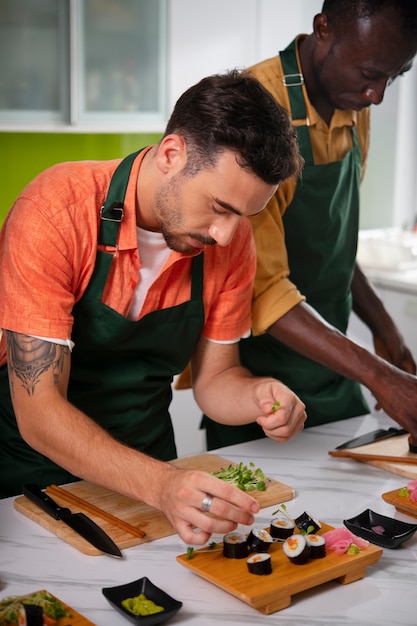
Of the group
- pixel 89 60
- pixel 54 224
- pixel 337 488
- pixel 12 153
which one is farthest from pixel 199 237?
pixel 12 153

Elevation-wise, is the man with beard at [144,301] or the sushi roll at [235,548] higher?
the man with beard at [144,301]

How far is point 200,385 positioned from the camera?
2.11 meters

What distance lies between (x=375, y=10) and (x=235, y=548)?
1.27 metres

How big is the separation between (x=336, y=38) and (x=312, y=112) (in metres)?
0.19

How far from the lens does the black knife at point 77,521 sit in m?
1.57

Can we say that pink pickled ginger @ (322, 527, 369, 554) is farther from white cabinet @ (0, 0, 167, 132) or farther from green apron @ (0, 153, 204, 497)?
white cabinet @ (0, 0, 167, 132)

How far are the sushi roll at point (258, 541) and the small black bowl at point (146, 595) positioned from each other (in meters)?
0.18

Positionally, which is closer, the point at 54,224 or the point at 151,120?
the point at 54,224

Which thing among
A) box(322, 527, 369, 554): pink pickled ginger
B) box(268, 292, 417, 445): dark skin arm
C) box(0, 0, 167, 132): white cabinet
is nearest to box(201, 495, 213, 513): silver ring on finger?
box(322, 527, 369, 554): pink pickled ginger

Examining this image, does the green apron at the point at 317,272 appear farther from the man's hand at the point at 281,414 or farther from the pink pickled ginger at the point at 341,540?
the pink pickled ginger at the point at 341,540

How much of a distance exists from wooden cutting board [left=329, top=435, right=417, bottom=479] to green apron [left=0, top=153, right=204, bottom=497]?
425 mm

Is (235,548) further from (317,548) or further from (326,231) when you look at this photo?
(326,231)

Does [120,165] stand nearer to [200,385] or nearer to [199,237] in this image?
[199,237]

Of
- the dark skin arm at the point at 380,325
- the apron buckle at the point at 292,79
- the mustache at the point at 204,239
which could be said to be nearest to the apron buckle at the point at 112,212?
the mustache at the point at 204,239
